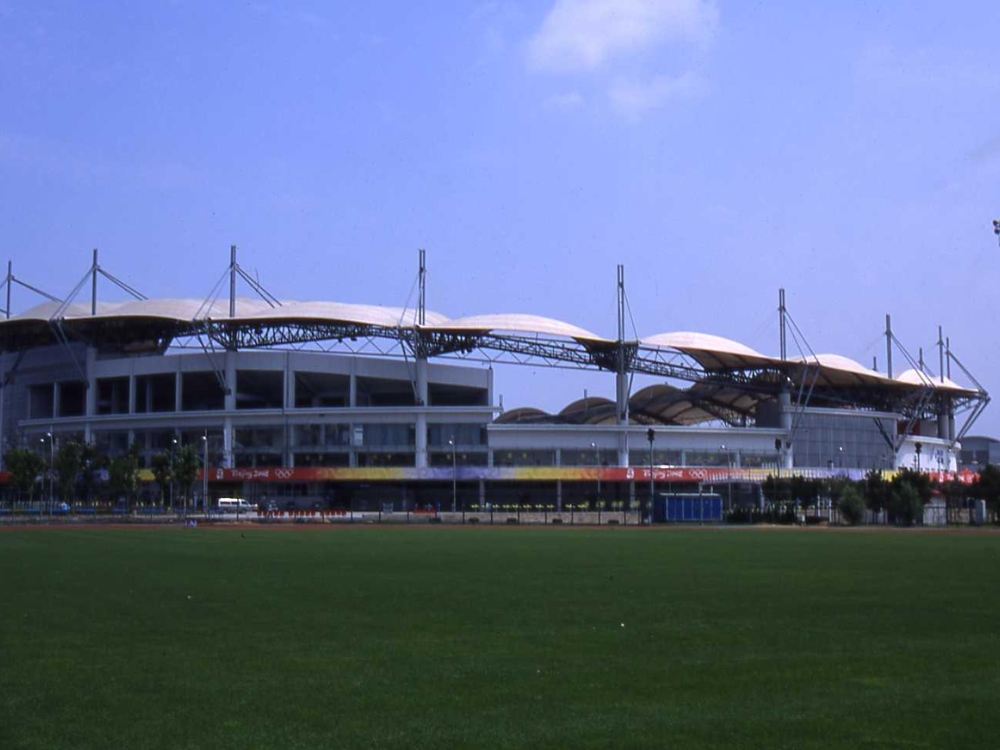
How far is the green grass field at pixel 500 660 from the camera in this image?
9250mm

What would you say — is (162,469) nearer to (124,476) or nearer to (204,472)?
(124,476)

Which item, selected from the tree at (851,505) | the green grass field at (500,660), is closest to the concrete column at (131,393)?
the tree at (851,505)

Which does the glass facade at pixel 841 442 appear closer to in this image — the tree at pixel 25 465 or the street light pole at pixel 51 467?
the street light pole at pixel 51 467

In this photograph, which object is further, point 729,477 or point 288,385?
point 288,385

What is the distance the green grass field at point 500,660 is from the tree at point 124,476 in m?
71.2

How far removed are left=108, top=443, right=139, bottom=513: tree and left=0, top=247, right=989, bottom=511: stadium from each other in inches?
220

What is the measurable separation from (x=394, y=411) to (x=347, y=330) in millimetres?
8980

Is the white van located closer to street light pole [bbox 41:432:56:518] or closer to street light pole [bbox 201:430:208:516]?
street light pole [bbox 201:430:208:516]

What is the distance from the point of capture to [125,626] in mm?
15305

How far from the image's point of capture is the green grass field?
9.25 metres

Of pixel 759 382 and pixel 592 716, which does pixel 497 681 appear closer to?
pixel 592 716

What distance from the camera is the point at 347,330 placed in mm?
101812

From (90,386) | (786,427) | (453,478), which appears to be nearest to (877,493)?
(786,427)

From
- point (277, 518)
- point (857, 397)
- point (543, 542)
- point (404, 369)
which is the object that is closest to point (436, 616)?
point (543, 542)
